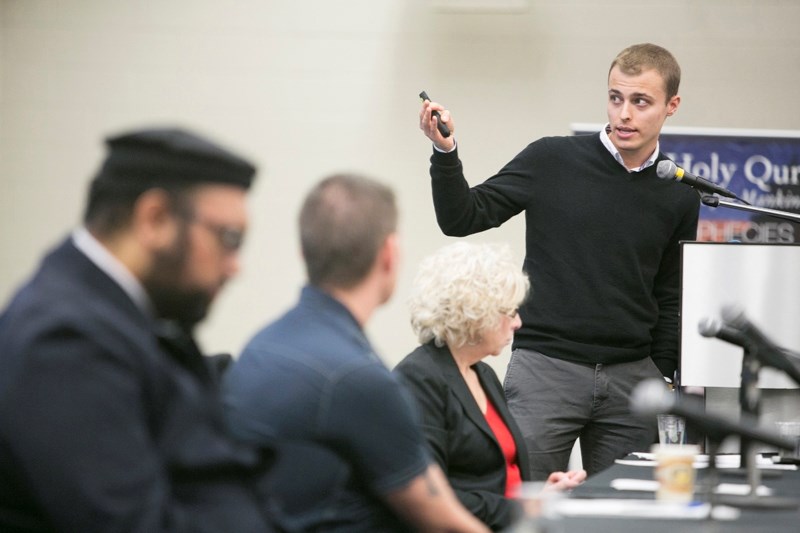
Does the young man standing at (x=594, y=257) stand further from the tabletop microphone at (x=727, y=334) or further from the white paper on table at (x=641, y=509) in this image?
the white paper on table at (x=641, y=509)

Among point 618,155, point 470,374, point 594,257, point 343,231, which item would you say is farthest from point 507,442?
point 618,155

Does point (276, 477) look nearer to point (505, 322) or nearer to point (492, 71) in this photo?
point (505, 322)

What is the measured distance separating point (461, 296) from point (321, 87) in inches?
115

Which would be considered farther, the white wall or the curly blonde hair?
the white wall

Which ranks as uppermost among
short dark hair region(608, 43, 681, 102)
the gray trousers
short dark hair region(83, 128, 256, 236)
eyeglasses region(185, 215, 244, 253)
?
short dark hair region(608, 43, 681, 102)

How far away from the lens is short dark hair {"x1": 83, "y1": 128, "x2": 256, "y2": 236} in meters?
1.33

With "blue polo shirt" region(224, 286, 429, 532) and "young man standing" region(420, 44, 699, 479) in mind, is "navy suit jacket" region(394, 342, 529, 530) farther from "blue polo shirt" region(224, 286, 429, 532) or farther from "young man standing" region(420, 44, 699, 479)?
"young man standing" region(420, 44, 699, 479)

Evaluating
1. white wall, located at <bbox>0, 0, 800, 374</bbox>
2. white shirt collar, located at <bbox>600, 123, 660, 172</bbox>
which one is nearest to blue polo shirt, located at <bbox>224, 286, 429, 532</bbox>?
white shirt collar, located at <bbox>600, 123, 660, 172</bbox>

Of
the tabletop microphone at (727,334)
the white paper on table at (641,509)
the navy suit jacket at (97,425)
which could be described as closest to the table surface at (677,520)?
the white paper on table at (641,509)

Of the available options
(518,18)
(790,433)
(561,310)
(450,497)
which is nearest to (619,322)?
(561,310)

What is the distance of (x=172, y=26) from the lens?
17.2 ft

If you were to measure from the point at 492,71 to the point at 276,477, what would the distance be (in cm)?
385

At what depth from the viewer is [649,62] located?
338 centimetres

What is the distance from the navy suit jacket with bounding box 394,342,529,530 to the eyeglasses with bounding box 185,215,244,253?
41.1 inches
